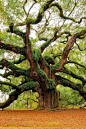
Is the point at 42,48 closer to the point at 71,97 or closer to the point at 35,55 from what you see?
the point at 35,55

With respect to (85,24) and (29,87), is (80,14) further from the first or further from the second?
(29,87)

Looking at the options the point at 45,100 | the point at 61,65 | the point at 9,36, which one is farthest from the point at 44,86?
the point at 9,36

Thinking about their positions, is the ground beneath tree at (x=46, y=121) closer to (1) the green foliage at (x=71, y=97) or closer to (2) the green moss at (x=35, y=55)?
(2) the green moss at (x=35, y=55)

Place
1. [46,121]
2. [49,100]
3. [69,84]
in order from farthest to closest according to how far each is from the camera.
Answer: [69,84], [49,100], [46,121]

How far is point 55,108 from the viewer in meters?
14.0

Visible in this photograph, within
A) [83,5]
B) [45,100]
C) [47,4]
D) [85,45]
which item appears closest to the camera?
[47,4]

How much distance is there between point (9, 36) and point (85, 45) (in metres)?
6.77

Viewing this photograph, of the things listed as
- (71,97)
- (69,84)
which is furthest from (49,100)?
(71,97)

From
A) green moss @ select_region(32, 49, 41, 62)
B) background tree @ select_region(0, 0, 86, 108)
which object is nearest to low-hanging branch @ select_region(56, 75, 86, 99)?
background tree @ select_region(0, 0, 86, 108)

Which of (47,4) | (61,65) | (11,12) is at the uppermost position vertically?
(47,4)

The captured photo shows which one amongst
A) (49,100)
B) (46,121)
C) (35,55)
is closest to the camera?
(46,121)

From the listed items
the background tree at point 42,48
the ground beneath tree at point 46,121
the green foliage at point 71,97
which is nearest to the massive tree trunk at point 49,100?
the background tree at point 42,48

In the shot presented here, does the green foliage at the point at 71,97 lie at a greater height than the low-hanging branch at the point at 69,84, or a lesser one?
lesser

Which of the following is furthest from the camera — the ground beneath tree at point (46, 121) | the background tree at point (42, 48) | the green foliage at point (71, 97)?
the green foliage at point (71, 97)
